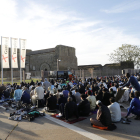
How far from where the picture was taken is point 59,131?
5070 millimetres

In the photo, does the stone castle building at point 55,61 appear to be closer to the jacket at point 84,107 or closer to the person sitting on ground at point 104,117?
the jacket at point 84,107

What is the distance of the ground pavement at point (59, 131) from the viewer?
4.59 meters

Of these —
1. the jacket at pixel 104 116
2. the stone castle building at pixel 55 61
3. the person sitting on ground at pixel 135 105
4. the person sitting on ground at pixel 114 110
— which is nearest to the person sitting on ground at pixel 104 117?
the jacket at pixel 104 116

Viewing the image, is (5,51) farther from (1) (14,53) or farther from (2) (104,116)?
(2) (104,116)

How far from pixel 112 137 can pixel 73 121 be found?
1.91 meters

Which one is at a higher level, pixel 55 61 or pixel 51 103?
pixel 55 61

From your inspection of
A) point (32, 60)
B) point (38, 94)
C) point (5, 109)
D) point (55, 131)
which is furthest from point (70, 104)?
point (32, 60)

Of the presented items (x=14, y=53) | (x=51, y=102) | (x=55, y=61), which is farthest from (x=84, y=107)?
(x=55, y=61)

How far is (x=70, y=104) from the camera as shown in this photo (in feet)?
19.5

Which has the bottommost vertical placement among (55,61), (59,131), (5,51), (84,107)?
(59,131)

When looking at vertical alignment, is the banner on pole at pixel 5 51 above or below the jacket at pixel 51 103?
above

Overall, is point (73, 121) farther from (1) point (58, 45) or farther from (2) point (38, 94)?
(1) point (58, 45)

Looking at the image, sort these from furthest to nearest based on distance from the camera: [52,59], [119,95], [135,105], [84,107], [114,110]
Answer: [52,59], [119,95], [84,107], [135,105], [114,110]

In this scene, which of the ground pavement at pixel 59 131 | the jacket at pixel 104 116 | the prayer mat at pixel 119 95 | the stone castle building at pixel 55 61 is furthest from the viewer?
the stone castle building at pixel 55 61
